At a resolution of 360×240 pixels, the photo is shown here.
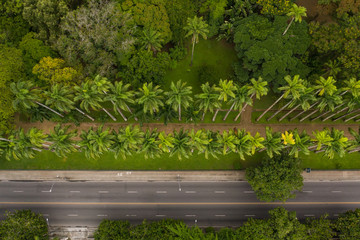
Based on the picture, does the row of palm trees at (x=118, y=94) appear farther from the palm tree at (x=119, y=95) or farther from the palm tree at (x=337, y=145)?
the palm tree at (x=337, y=145)

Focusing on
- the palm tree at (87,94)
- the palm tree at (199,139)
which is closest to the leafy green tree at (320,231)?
the palm tree at (199,139)

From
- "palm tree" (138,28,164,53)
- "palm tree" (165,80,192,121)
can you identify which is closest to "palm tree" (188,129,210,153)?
"palm tree" (165,80,192,121)

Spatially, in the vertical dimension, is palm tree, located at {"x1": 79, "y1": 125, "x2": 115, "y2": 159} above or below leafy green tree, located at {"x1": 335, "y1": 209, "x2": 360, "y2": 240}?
above

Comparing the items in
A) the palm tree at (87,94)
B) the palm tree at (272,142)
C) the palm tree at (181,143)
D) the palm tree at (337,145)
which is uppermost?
the palm tree at (87,94)

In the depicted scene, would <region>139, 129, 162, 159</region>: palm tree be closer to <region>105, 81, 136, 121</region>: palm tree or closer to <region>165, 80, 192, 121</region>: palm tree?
<region>165, 80, 192, 121</region>: palm tree

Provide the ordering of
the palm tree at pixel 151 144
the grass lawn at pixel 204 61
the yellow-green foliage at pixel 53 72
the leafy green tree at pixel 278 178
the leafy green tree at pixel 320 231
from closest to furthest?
the palm tree at pixel 151 144, the yellow-green foliage at pixel 53 72, the leafy green tree at pixel 278 178, the leafy green tree at pixel 320 231, the grass lawn at pixel 204 61
